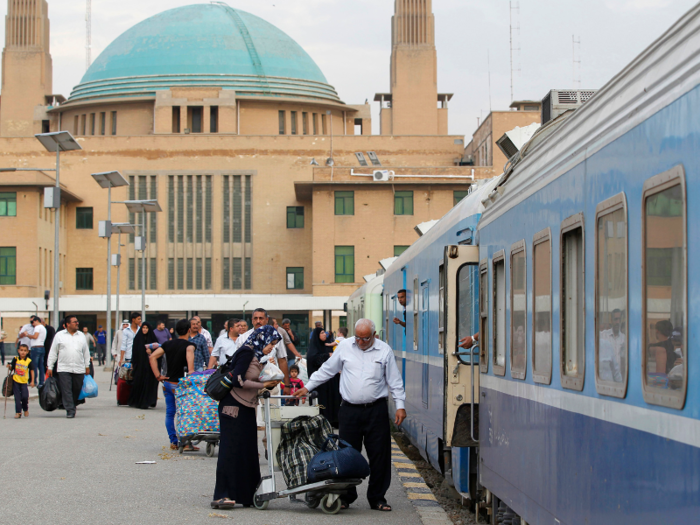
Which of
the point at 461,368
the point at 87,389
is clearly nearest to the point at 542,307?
the point at 461,368

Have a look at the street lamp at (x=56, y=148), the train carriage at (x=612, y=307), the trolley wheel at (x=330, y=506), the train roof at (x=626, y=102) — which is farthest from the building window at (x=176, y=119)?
the train roof at (x=626, y=102)

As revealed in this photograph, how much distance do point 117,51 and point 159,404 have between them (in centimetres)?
6389

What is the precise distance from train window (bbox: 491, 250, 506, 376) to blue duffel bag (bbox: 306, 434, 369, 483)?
1829 mm

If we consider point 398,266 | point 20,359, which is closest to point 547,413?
point 398,266

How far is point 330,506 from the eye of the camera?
895cm

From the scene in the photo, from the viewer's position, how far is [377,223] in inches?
2458

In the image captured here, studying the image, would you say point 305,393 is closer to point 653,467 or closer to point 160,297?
point 653,467

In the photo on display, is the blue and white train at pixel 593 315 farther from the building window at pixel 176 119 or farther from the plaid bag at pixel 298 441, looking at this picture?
the building window at pixel 176 119

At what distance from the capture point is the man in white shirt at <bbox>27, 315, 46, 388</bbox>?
72.5ft

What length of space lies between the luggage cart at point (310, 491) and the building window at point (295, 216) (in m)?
60.0

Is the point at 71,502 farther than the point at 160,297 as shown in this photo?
No

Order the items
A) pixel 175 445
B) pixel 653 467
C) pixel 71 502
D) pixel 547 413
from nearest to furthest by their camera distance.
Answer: pixel 653 467 < pixel 547 413 < pixel 71 502 < pixel 175 445

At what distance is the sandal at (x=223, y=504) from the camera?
353 inches

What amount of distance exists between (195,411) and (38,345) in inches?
424
